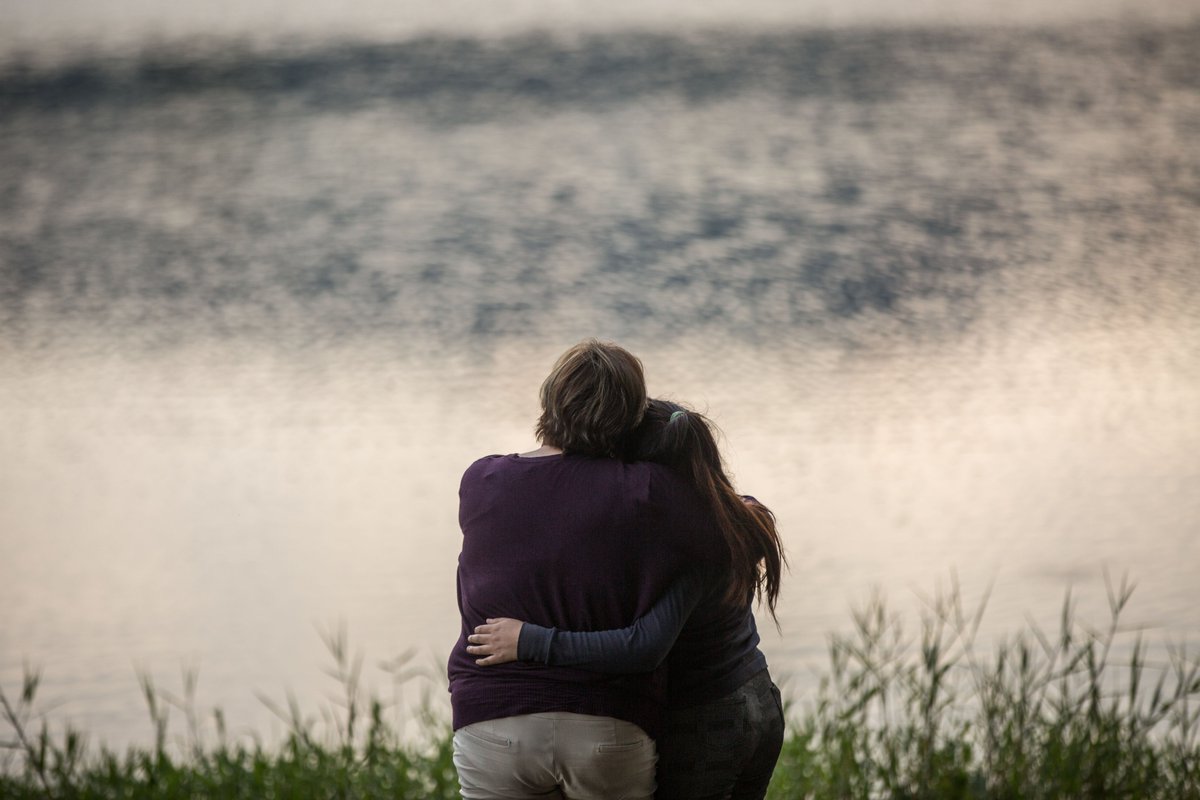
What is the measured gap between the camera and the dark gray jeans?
1962 millimetres

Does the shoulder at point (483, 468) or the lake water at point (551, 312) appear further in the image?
the lake water at point (551, 312)

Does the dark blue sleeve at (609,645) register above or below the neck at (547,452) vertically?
below

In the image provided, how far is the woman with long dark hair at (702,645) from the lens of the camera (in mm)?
1848

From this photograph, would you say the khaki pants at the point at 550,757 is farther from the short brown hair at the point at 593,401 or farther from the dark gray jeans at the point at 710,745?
the short brown hair at the point at 593,401

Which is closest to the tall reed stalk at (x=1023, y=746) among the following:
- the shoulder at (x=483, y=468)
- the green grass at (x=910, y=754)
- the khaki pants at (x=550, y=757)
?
the green grass at (x=910, y=754)

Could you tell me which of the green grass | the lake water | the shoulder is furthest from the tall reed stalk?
the lake water

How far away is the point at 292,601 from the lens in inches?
245

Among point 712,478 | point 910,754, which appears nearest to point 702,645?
point 712,478

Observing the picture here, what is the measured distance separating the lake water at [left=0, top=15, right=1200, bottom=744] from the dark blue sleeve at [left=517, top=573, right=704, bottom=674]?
293 centimetres

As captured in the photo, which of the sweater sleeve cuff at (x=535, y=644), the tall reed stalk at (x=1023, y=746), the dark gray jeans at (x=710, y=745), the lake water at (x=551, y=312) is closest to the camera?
the sweater sleeve cuff at (x=535, y=644)

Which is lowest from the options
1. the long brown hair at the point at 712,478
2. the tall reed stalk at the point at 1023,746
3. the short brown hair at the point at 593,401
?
the tall reed stalk at the point at 1023,746

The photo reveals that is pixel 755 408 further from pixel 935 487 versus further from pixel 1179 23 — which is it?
pixel 1179 23

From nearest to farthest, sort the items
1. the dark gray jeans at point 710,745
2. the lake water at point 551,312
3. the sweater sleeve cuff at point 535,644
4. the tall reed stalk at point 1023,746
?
the sweater sleeve cuff at point 535,644 → the dark gray jeans at point 710,745 → the tall reed stalk at point 1023,746 → the lake water at point 551,312

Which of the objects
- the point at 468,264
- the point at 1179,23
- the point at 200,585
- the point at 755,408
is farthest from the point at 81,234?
the point at 1179,23
